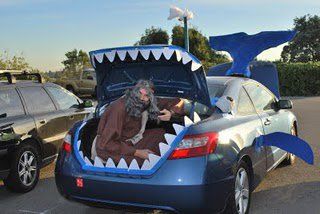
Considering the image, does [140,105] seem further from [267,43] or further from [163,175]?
[267,43]

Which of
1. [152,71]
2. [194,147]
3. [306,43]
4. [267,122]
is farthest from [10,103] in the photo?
[306,43]

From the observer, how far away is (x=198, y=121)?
4410 mm

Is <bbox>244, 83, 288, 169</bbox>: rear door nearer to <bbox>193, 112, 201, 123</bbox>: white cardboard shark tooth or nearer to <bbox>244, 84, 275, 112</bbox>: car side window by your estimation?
<bbox>244, 84, 275, 112</bbox>: car side window

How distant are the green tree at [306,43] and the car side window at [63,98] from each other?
1877 inches

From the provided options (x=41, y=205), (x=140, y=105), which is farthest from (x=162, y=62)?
(x=41, y=205)

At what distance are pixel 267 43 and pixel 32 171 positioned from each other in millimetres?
4257

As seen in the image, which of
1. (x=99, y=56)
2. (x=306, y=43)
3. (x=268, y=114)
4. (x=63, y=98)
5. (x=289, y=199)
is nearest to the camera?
(x=99, y=56)

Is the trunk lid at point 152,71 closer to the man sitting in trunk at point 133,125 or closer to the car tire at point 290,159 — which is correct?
the man sitting in trunk at point 133,125

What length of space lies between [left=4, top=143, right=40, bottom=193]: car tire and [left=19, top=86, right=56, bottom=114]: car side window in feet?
1.98

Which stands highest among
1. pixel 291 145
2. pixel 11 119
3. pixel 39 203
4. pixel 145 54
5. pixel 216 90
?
pixel 145 54

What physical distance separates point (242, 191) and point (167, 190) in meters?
1.04

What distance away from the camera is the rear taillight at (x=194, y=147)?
4.06 m

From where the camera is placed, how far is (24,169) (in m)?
6.20

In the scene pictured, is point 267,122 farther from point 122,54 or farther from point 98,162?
point 98,162
